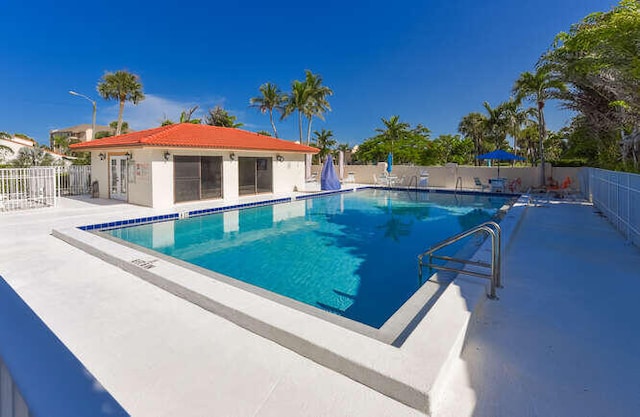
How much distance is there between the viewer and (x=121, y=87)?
3344 centimetres

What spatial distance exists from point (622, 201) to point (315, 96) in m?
31.3

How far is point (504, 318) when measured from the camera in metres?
4.28

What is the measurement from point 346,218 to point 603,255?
307 inches

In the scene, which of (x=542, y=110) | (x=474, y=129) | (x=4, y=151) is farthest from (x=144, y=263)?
(x=474, y=129)

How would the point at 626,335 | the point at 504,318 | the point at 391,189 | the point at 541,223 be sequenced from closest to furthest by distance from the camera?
the point at 626,335, the point at 504,318, the point at 541,223, the point at 391,189

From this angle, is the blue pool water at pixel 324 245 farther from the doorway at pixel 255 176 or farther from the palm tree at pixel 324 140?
the palm tree at pixel 324 140

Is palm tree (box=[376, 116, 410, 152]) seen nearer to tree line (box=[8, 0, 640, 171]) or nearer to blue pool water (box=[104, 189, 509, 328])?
tree line (box=[8, 0, 640, 171])

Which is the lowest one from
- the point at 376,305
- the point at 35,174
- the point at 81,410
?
the point at 376,305

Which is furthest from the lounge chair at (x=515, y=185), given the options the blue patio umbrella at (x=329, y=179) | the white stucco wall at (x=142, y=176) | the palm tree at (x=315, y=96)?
the palm tree at (x=315, y=96)

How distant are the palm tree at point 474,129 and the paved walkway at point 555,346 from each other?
44.9 meters

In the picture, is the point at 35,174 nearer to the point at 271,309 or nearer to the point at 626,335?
the point at 271,309

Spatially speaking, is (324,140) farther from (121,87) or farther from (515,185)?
(515,185)

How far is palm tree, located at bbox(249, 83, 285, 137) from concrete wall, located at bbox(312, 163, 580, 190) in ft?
46.0

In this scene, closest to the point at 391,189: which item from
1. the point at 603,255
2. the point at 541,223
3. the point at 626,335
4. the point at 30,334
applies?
the point at 541,223
